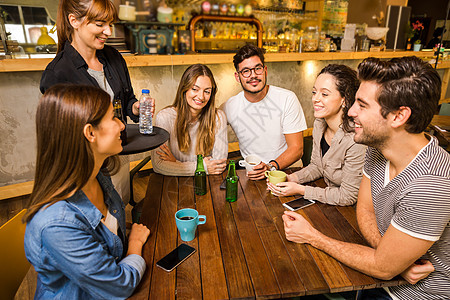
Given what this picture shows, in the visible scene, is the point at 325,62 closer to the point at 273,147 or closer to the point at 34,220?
the point at 273,147

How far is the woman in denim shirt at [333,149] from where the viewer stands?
1.51m

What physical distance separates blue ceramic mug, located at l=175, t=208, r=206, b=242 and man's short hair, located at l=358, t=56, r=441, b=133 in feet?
2.60

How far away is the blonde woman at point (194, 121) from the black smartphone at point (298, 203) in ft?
2.12

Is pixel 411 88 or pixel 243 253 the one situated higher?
pixel 411 88

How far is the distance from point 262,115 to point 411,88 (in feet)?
4.55

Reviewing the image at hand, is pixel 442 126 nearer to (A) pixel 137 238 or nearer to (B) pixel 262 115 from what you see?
(B) pixel 262 115

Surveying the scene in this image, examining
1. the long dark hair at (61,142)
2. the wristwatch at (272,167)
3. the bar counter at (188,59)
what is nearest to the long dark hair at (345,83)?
the wristwatch at (272,167)

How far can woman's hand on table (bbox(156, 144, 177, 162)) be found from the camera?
6.27ft

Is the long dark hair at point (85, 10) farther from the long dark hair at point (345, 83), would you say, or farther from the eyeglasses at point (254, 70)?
the long dark hair at point (345, 83)

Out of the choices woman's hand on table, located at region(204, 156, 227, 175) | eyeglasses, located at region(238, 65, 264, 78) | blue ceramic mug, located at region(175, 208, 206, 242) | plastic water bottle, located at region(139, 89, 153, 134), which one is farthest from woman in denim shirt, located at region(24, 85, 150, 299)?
eyeglasses, located at region(238, 65, 264, 78)

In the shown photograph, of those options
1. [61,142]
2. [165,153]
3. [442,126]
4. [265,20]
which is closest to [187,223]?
[61,142]

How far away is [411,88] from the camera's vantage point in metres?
1.02

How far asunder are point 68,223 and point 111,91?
4.03 feet

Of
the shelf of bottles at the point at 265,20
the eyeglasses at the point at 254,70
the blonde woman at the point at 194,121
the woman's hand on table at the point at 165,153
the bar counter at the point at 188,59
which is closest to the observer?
the woman's hand on table at the point at 165,153
